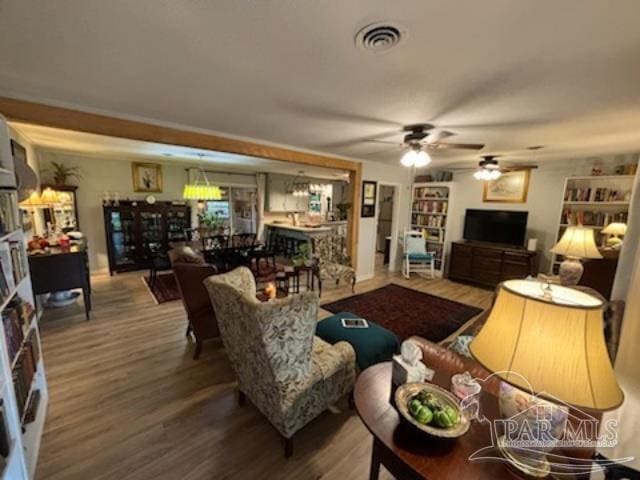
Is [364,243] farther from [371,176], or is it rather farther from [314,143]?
[314,143]

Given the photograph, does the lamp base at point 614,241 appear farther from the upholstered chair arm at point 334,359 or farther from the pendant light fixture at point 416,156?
the upholstered chair arm at point 334,359

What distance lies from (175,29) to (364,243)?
467cm

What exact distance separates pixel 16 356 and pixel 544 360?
261 cm

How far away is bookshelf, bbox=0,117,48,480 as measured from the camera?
1346mm

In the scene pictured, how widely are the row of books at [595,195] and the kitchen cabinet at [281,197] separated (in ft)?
19.9

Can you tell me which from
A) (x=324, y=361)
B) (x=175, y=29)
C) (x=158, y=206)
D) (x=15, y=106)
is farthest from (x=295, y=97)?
(x=158, y=206)

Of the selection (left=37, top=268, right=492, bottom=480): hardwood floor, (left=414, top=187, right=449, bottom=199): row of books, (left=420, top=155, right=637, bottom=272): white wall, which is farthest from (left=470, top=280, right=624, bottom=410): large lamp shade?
(left=414, top=187, right=449, bottom=199): row of books

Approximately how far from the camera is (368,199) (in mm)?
5398

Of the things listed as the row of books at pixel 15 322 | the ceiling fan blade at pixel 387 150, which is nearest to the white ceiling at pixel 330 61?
the ceiling fan blade at pixel 387 150

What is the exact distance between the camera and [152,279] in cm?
504

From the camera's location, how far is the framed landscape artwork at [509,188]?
5203mm

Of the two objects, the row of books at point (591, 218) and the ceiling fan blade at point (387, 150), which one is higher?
the ceiling fan blade at point (387, 150)

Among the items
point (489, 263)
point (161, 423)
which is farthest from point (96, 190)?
point (489, 263)

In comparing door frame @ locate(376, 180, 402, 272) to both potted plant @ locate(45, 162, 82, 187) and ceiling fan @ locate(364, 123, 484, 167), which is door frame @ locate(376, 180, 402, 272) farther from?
potted plant @ locate(45, 162, 82, 187)
